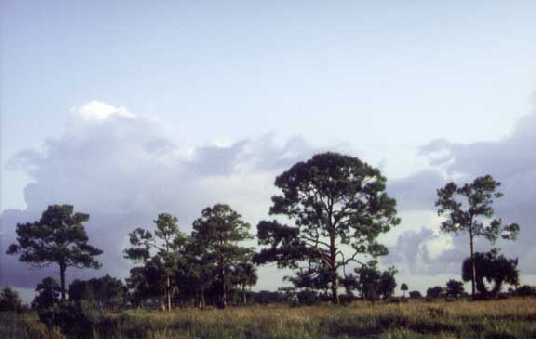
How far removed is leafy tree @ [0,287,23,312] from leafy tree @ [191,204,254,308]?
56.3ft

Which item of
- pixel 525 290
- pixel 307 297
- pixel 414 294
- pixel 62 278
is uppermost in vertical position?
pixel 62 278

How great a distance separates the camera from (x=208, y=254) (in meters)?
51.7

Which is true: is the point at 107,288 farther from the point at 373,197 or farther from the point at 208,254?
the point at 373,197

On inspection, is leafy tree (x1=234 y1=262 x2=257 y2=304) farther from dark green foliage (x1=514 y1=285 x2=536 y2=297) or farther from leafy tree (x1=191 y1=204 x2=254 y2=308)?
dark green foliage (x1=514 y1=285 x2=536 y2=297)

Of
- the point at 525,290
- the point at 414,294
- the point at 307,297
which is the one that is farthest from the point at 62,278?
the point at 525,290

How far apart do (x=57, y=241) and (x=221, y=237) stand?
16426 millimetres

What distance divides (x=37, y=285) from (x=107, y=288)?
1637 centimetres

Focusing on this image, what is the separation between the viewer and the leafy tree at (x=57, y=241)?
49625 millimetres

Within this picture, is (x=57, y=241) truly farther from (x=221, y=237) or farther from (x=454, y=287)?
(x=454, y=287)

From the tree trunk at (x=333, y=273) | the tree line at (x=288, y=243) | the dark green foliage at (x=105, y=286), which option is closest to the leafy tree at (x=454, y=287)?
the tree line at (x=288, y=243)

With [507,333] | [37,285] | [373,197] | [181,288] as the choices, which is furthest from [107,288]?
[507,333]

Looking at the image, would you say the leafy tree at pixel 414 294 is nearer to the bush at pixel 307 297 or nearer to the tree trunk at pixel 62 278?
the bush at pixel 307 297

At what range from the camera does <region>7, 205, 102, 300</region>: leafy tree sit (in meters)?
49.6

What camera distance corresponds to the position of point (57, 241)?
50406 millimetres
